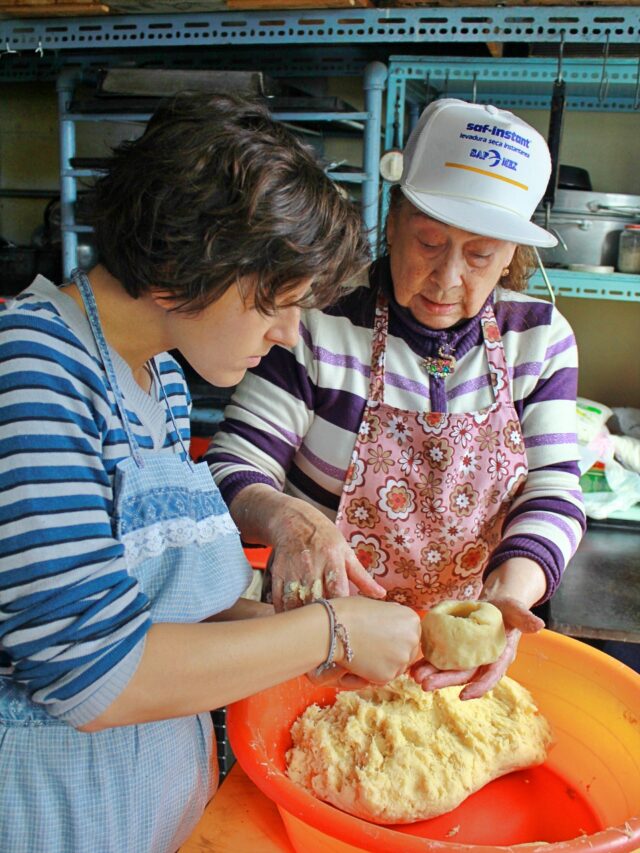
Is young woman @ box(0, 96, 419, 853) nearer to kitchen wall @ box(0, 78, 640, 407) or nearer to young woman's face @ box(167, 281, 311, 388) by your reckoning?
young woman's face @ box(167, 281, 311, 388)

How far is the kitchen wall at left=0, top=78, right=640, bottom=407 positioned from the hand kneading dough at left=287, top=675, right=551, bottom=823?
1.94 metres

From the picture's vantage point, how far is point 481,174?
1306mm

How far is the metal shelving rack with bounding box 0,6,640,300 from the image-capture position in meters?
2.04

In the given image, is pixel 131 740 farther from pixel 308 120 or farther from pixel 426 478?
pixel 308 120

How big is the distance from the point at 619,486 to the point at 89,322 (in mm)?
1884

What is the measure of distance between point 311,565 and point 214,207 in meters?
0.54

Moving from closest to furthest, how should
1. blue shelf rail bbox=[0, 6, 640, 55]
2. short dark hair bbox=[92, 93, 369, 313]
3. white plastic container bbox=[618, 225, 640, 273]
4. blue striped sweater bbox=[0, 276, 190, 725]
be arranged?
blue striped sweater bbox=[0, 276, 190, 725] → short dark hair bbox=[92, 93, 369, 313] → blue shelf rail bbox=[0, 6, 640, 55] → white plastic container bbox=[618, 225, 640, 273]

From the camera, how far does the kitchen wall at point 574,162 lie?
2.78 m

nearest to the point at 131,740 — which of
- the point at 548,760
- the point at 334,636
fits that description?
the point at 334,636

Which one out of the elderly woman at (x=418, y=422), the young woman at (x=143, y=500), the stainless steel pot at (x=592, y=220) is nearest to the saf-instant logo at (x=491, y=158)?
the elderly woman at (x=418, y=422)

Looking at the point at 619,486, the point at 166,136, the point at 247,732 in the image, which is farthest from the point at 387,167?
the point at 247,732

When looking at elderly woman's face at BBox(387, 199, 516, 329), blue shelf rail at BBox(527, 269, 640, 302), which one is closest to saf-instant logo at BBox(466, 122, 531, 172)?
elderly woman's face at BBox(387, 199, 516, 329)

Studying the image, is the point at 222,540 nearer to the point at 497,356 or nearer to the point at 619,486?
the point at 497,356

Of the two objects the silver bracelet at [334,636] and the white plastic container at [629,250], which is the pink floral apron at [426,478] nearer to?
the silver bracelet at [334,636]
